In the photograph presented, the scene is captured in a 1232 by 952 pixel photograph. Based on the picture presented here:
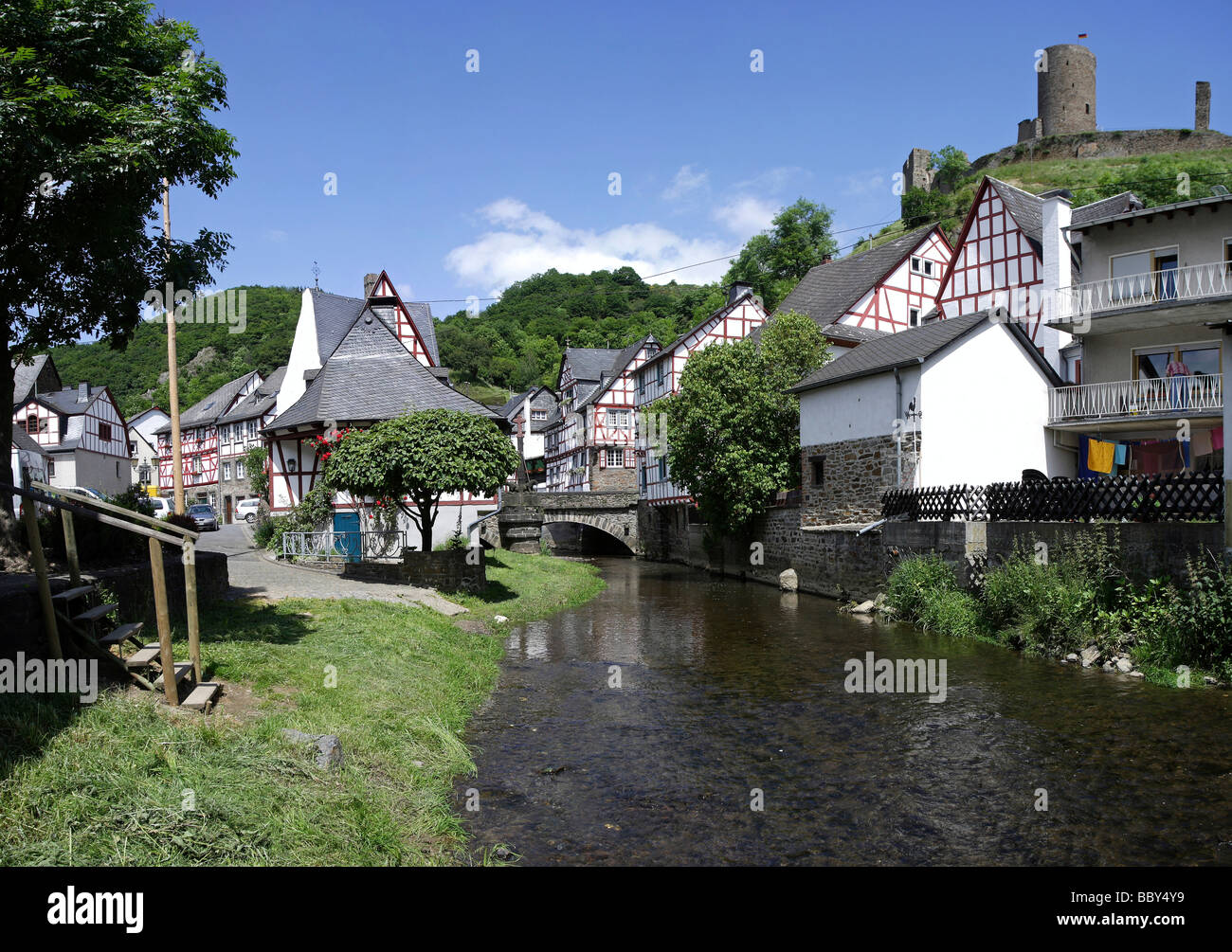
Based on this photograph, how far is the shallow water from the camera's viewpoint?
6.21 m

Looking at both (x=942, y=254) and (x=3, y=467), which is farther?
(x=942, y=254)

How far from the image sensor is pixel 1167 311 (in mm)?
21844

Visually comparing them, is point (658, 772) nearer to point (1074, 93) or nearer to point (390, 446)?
point (390, 446)

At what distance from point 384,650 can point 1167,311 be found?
73.7 feet

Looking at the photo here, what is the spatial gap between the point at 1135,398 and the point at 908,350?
22.6 feet

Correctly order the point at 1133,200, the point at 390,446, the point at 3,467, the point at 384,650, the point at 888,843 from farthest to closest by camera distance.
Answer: the point at 1133,200, the point at 390,446, the point at 384,650, the point at 3,467, the point at 888,843

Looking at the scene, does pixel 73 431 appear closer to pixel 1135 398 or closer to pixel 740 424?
pixel 740 424

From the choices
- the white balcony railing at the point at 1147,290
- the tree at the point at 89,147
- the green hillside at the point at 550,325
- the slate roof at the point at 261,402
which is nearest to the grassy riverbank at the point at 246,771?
the tree at the point at 89,147

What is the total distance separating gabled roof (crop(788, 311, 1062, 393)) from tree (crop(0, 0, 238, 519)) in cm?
1649

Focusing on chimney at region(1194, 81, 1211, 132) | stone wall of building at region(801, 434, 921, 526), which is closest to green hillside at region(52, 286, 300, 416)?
stone wall of building at region(801, 434, 921, 526)

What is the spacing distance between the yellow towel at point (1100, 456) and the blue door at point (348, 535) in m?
20.0

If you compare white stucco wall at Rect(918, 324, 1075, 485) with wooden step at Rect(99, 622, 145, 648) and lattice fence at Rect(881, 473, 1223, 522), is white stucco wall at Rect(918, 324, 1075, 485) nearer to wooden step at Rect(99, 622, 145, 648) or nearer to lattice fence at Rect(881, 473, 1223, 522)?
lattice fence at Rect(881, 473, 1223, 522)
